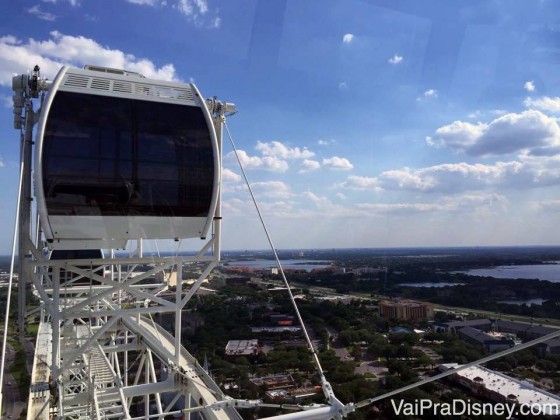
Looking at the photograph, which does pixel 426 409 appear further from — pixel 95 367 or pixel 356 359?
pixel 356 359

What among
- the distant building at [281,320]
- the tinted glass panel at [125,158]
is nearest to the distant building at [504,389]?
the tinted glass panel at [125,158]

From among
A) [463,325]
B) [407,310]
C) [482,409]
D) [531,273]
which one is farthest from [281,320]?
[482,409]

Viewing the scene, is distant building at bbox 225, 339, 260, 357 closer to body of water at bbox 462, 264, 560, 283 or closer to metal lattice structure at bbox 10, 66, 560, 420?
body of water at bbox 462, 264, 560, 283

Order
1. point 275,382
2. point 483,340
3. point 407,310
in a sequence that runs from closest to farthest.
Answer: point 483,340 → point 275,382 → point 407,310

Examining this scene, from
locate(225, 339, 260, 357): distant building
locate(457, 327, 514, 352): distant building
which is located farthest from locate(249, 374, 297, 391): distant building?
locate(457, 327, 514, 352): distant building

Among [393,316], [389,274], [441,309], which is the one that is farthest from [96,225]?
[389,274]

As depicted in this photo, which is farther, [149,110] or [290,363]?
[290,363]

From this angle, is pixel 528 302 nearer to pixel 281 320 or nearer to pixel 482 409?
pixel 482 409
